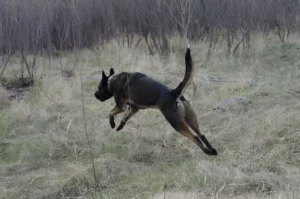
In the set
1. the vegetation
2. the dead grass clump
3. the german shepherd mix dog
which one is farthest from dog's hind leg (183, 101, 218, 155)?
the dead grass clump

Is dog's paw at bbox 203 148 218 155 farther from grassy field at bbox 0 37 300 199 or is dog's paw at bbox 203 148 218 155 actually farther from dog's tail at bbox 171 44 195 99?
dog's tail at bbox 171 44 195 99

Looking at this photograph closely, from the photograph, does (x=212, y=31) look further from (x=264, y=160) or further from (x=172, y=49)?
(x=264, y=160)

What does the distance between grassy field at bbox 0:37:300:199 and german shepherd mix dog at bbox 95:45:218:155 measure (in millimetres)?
329

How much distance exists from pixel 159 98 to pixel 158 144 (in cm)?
86

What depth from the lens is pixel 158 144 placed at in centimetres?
534

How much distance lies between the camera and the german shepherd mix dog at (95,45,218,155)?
4.54 m

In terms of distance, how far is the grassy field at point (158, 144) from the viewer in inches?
149

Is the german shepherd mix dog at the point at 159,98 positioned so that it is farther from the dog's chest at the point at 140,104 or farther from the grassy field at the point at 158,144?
the grassy field at the point at 158,144

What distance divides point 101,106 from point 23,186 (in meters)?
2.85

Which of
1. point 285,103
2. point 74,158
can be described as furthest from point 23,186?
point 285,103

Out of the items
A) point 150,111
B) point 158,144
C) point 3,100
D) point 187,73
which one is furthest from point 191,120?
point 3,100

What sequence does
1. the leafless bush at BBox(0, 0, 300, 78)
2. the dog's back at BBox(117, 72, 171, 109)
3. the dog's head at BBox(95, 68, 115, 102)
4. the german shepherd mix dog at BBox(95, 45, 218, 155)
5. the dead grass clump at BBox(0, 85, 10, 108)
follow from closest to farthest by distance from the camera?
the german shepherd mix dog at BBox(95, 45, 218, 155)
the dog's back at BBox(117, 72, 171, 109)
the dog's head at BBox(95, 68, 115, 102)
the dead grass clump at BBox(0, 85, 10, 108)
the leafless bush at BBox(0, 0, 300, 78)

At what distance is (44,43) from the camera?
36.0 ft

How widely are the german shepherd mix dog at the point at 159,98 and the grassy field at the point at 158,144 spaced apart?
0.33 m
